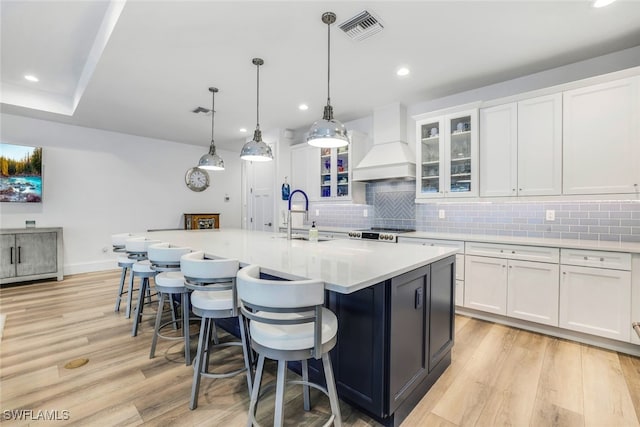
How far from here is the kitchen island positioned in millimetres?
1564

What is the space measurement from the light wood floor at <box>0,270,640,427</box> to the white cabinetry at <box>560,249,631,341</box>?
0.22 m

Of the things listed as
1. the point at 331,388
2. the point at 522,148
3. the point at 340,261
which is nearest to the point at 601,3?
the point at 522,148

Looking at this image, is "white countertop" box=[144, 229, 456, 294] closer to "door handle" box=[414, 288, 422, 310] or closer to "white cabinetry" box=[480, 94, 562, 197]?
"door handle" box=[414, 288, 422, 310]

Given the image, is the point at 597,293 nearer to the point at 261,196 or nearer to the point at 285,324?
the point at 285,324

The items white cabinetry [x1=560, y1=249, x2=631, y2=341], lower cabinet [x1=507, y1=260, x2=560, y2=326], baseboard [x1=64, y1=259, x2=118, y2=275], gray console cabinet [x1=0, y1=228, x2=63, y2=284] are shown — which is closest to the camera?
white cabinetry [x1=560, y1=249, x2=631, y2=341]

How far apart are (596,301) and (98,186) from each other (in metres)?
7.43

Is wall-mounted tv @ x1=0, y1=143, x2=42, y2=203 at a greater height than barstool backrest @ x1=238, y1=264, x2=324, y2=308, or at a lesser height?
greater

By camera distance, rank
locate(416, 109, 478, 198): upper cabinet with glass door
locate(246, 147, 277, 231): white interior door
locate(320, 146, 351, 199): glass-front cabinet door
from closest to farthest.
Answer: locate(416, 109, 478, 198): upper cabinet with glass door, locate(320, 146, 351, 199): glass-front cabinet door, locate(246, 147, 277, 231): white interior door

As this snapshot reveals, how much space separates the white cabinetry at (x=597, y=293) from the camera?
8.06ft

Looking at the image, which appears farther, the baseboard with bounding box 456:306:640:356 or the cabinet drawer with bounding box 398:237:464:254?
the cabinet drawer with bounding box 398:237:464:254

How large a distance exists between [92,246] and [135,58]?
13.6 ft

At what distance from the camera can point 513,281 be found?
2992 millimetres

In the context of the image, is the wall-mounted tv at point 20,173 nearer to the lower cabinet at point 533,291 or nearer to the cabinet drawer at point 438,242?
the cabinet drawer at point 438,242

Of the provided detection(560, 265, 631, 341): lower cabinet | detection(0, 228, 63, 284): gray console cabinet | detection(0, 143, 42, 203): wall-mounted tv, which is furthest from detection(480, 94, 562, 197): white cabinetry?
detection(0, 143, 42, 203): wall-mounted tv
